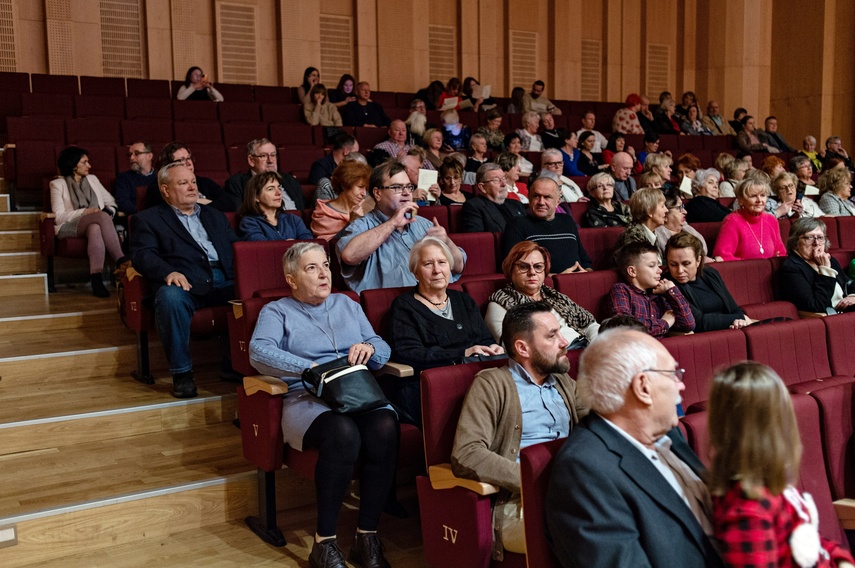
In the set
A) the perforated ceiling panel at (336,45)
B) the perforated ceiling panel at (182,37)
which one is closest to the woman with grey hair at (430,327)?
the perforated ceiling panel at (182,37)

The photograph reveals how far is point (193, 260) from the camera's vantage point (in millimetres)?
2297

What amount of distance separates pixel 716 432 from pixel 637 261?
122cm

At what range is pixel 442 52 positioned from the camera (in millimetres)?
6211

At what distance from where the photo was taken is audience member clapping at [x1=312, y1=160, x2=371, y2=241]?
8.00 ft

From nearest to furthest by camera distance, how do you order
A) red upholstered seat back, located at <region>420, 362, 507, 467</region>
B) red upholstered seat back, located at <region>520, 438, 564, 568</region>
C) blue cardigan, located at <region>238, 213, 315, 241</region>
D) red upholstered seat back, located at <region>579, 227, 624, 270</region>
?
red upholstered seat back, located at <region>520, 438, 564, 568</region>, red upholstered seat back, located at <region>420, 362, 507, 467</region>, blue cardigan, located at <region>238, 213, 315, 241</region>, red upholstered seat back, located at <region>579, 227, 624, 270</region>

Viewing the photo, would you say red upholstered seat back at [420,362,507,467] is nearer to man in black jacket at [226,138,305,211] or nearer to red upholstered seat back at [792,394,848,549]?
red upholstered seat back at [792,394,848,549]

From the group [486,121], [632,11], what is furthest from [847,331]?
[632,11]

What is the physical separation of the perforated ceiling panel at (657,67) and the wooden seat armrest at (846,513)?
19.8 ft

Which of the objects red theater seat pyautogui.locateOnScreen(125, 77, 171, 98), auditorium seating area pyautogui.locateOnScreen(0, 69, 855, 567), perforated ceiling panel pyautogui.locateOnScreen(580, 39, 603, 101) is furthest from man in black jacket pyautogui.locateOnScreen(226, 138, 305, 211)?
perforated ceiling panel pyautogui.locateOnScreen(580, 39, 603, 101)

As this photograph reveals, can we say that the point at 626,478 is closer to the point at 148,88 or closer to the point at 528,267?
the point at 528,267

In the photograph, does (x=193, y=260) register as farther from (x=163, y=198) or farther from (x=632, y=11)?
(x=632, y=11)

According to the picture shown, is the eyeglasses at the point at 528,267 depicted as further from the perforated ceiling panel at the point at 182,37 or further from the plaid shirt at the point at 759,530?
the perforated ceiling panel at the point at 182,37

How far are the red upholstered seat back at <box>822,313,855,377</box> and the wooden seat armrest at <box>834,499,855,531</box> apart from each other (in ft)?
2.10

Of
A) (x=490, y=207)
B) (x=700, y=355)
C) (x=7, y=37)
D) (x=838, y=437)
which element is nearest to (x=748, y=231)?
(x=490, y=207)
